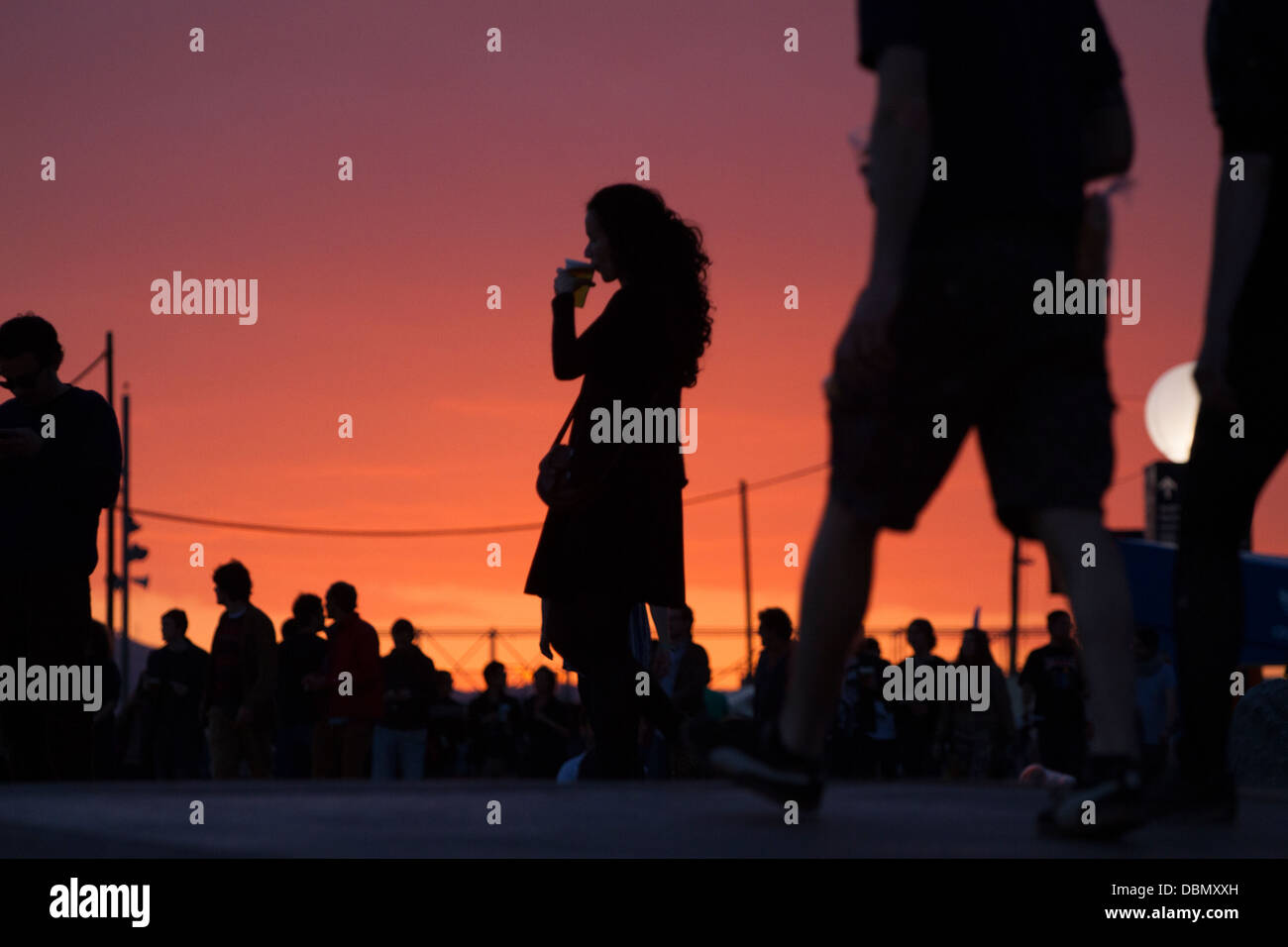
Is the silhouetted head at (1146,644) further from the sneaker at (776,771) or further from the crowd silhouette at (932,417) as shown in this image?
the sneaker at (776,771)

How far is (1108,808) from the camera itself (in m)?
2.90

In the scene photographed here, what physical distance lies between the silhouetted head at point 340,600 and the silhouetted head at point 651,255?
7056mm

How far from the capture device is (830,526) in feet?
10.3

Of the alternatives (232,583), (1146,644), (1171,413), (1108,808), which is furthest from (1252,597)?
(1108,808)

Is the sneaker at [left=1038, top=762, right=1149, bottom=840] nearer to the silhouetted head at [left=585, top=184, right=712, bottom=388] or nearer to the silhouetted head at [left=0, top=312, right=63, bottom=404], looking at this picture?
the silhouetted head at [left=585, top=184, right=712, bottom=388]

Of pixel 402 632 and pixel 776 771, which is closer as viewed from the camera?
pixel 776 771

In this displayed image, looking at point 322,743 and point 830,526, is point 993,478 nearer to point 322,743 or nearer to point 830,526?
point 830,526

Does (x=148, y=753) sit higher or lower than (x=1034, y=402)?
lower

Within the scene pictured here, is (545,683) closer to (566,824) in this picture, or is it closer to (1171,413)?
(1171,413)

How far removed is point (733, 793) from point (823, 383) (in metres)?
1.11

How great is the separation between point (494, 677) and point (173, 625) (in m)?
5.12

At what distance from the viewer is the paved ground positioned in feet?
9.07

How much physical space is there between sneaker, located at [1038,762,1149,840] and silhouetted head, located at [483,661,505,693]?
15.1 meters
